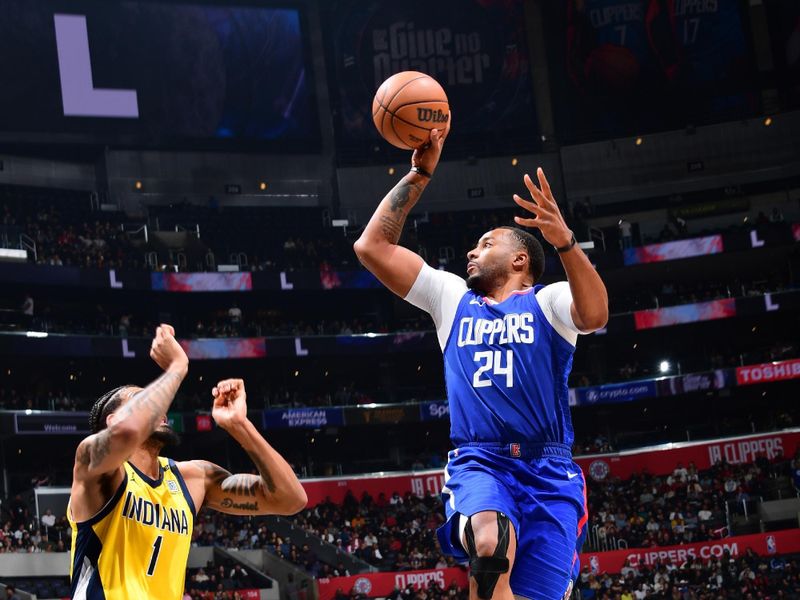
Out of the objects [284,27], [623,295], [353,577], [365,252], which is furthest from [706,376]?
[365,252]

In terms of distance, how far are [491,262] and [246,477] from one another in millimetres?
1932

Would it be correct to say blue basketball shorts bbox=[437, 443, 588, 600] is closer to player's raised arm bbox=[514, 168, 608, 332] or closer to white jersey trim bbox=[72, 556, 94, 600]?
player's raised arm bbox=[514, 168, 608, 332]

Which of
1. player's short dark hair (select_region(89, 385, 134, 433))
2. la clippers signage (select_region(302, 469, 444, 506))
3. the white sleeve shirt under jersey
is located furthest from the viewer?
la clippers signage (select_region(302, 469, 444, 506))

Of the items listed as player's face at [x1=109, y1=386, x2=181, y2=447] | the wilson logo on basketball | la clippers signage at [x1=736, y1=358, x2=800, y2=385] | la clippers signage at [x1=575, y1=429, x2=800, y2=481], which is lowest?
la clippers signage at [x1=575, y1=429, x2=800, y2=481]

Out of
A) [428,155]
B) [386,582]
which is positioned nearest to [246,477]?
[428,155]

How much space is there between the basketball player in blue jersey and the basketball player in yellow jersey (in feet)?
3.42

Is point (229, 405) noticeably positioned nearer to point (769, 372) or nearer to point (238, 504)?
point (238, 504)

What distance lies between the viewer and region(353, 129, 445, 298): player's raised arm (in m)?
6.57

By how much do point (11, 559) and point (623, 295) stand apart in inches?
1063

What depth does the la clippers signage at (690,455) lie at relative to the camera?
40.2 m

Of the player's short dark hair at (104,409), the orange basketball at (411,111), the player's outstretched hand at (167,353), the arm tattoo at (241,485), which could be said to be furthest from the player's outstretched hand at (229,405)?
the orange basketball at (411,111)

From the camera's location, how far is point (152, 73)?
45.5 meters

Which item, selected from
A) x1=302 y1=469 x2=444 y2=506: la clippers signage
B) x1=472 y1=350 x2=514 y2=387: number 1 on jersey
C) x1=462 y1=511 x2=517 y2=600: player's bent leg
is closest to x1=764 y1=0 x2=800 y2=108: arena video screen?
x1=302 y1=469 x2=444 y2=506: la clippers signage

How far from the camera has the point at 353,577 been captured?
31203 mm
